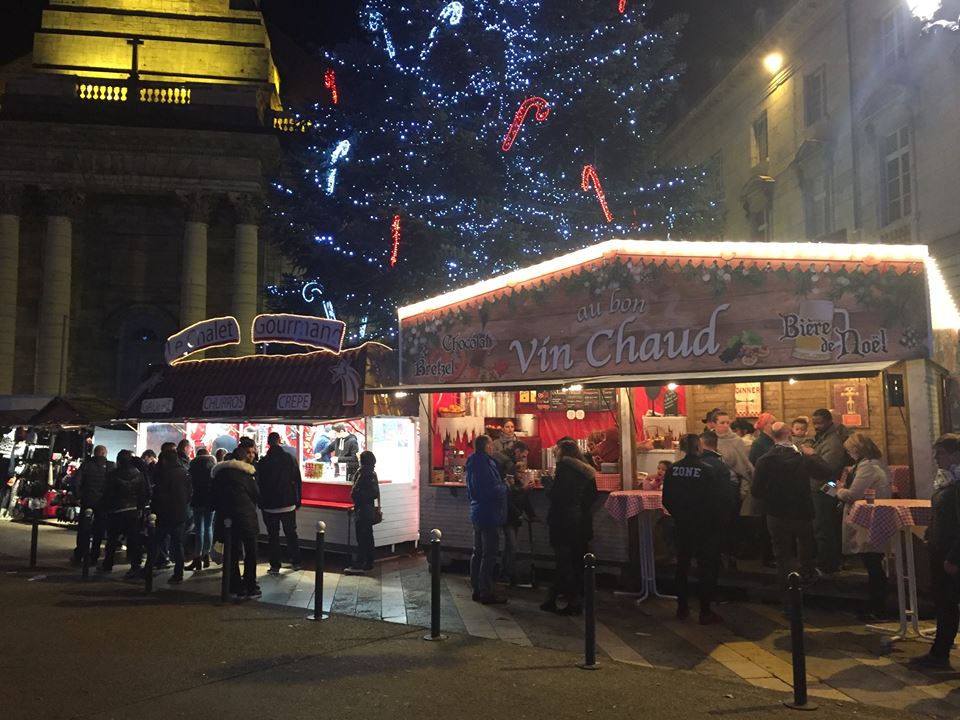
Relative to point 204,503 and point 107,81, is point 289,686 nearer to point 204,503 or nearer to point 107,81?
point 204,503

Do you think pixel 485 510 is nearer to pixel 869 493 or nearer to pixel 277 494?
pixel 277 494

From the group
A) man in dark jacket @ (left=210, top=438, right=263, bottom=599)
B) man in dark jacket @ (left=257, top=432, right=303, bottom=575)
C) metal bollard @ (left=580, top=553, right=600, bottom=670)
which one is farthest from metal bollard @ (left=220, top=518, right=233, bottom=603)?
metal bollard @ (left=580, top=553, right=600, bottom=670)

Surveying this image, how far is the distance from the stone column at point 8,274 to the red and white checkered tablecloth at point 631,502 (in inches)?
957

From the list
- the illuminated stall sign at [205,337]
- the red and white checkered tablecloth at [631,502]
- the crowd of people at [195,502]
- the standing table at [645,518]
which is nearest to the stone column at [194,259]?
the illuminated stall sign at [205,337]

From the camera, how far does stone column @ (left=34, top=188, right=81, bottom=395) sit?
27.5m

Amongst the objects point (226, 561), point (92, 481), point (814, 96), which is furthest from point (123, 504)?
point (814, 96)

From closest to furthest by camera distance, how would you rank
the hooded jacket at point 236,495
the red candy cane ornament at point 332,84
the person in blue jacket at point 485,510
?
the person in blue jacket at point 485,510 < the hooded jacket at point 236,495 < the red candy cane ornament at point 332,84

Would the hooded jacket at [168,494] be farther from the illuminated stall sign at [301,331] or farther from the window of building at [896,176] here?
the window of building at [896,176]

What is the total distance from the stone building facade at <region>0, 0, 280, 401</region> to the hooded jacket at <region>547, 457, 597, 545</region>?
2165 centimetres

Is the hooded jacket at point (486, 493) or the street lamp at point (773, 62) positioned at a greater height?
the street lamp at point (773, 62)

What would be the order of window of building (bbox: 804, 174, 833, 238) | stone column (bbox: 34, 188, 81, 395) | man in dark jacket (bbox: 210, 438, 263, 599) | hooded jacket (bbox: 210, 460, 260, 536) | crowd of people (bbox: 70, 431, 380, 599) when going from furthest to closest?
stone column (bbox: 34, 188, 81, 395) < window of building (bbox: 804, 174, 833, 238) < crowd of people (bbox: 70, 431, 380, 599) < hooded jacket (bbox: 210, 460, 260, 536) < man in dark jacket (bbox: 210, 438, 263, 599)

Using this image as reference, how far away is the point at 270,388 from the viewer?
15320mm

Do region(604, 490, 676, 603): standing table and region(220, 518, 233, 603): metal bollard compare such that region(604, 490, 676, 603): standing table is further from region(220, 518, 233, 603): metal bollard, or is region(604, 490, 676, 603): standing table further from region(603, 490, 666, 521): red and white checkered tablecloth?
region(220, 518, 233, 603): metal bollard

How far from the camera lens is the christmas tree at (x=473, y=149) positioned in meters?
19.4
